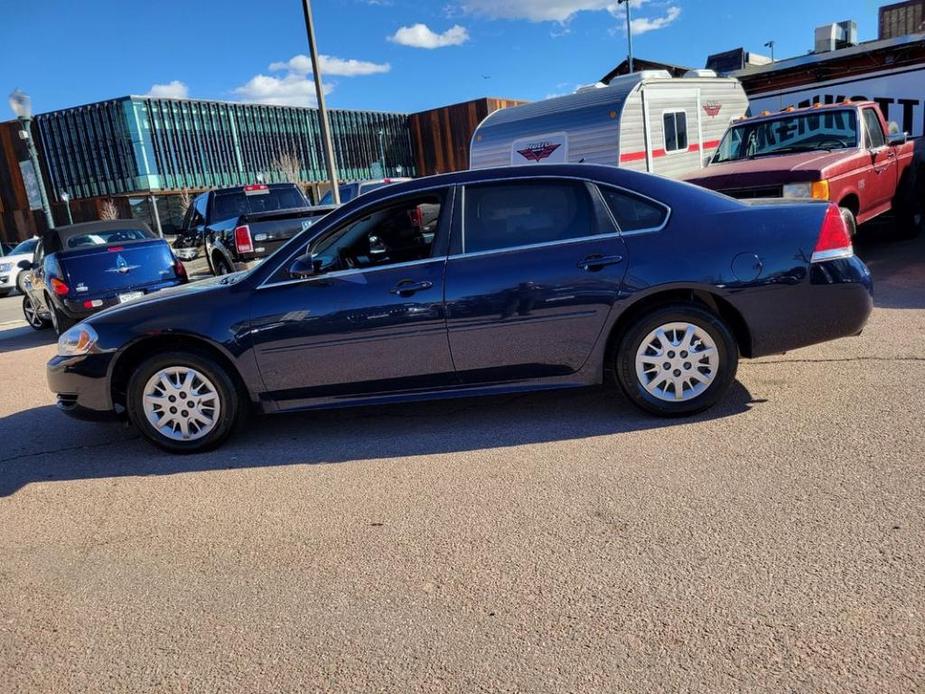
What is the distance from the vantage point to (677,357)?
14.1 feet

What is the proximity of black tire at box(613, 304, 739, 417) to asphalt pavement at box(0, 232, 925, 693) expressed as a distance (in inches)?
4.4

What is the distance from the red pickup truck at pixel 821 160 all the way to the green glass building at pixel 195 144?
172ft

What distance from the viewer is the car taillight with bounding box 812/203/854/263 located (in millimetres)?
4250

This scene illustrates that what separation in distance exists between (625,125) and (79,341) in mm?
9809

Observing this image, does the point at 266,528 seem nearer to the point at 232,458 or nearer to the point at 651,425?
the point at 232,458

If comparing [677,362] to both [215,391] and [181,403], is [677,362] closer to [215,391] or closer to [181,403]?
[215,391]

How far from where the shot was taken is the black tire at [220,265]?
11605 mm

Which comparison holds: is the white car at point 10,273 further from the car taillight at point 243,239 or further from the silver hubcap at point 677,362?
the silver hubcap at point 677,362

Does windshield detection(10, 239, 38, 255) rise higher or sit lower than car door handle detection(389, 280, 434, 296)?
higher

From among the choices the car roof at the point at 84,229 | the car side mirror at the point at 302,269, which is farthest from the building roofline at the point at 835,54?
the car roof at the point at 84,229

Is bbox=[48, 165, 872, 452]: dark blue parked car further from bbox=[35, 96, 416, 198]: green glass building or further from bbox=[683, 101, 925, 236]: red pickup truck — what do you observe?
bbox=[35, 96, 416, 198]: green glass building

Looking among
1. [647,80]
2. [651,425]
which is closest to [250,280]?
[651,425]

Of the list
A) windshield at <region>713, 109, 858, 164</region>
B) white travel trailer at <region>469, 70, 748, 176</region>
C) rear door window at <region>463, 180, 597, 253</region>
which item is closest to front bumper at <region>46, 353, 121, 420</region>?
rear door window at <region>463, 180, 597, 253</region>

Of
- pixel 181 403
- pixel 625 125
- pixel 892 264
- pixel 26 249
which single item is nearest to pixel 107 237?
pixel 181 403
